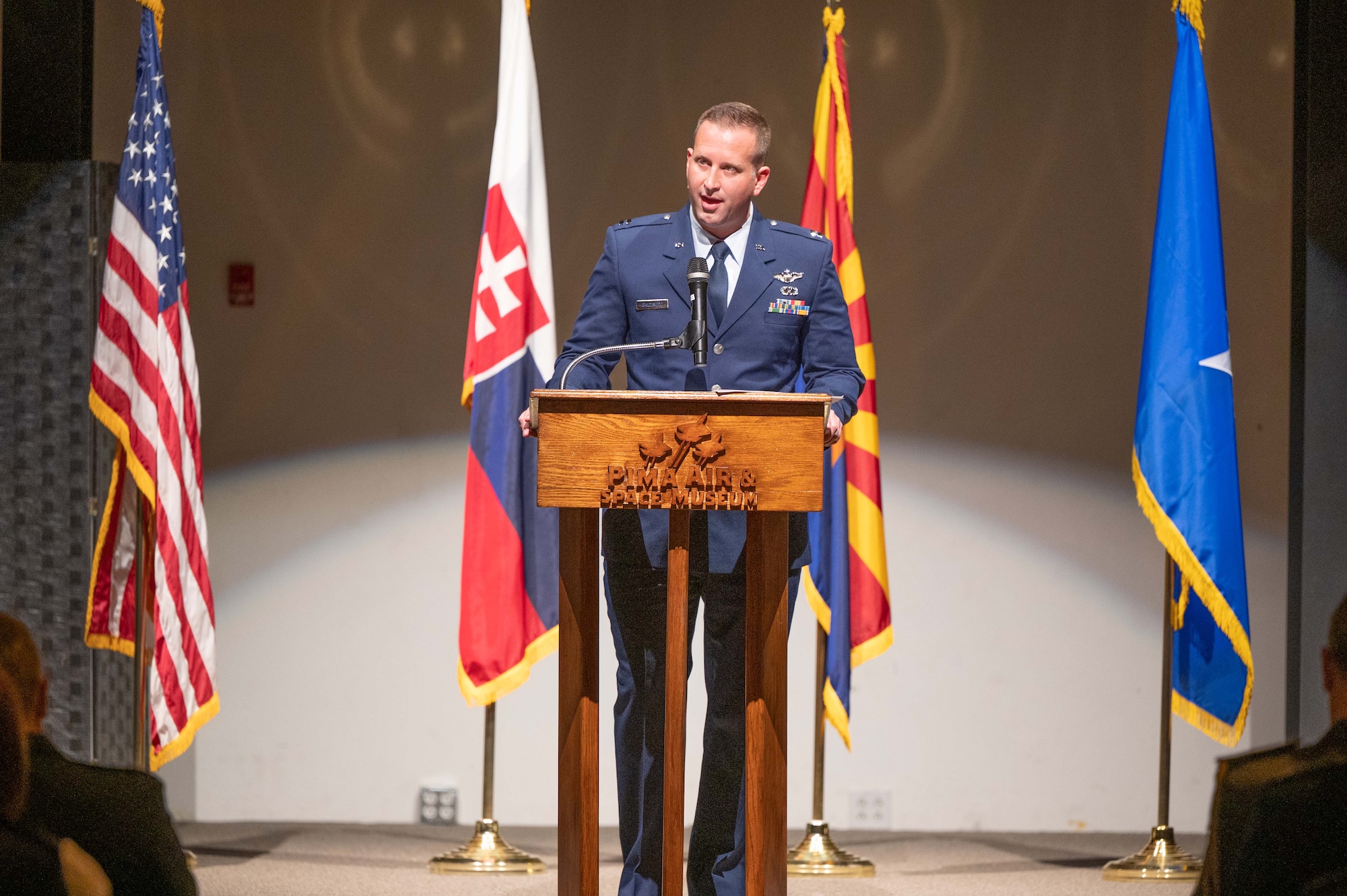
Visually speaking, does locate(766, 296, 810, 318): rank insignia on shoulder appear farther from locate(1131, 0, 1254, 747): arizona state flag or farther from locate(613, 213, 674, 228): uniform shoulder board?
locate(1131, 0, 1254, 747): arizona state flag

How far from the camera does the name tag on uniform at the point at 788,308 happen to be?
9.17ft

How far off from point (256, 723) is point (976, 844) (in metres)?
2.30

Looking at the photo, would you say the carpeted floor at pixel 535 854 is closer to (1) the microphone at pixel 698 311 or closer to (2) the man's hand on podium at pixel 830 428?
(2) the man's hand on podium at pixel 830 428

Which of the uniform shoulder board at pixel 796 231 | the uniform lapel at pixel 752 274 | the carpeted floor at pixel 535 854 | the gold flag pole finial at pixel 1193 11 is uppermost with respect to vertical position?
the gold flag pole finial at pixel 1193 11

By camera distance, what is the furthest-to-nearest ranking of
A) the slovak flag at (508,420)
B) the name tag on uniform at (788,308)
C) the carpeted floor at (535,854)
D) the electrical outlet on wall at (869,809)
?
the electrical outlet on wall at (869,809)
the slovak flag at (508,420)
the carpeted floor at (535,854)
the name tag on uniform at (788,308)

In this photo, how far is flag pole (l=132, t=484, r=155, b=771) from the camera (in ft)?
12.5

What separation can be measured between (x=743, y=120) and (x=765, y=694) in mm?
1106

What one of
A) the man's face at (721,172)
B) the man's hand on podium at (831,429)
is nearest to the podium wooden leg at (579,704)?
the man's hand on podium at (831,429)

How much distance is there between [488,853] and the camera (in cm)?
382

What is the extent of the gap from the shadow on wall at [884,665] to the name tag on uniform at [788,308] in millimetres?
1716

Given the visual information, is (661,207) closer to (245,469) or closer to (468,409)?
(468,409)

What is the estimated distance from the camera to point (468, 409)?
4.38 meters

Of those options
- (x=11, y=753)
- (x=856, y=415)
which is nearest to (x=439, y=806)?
(x=856, y=415)

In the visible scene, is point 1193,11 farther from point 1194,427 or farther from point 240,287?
point 240,287
